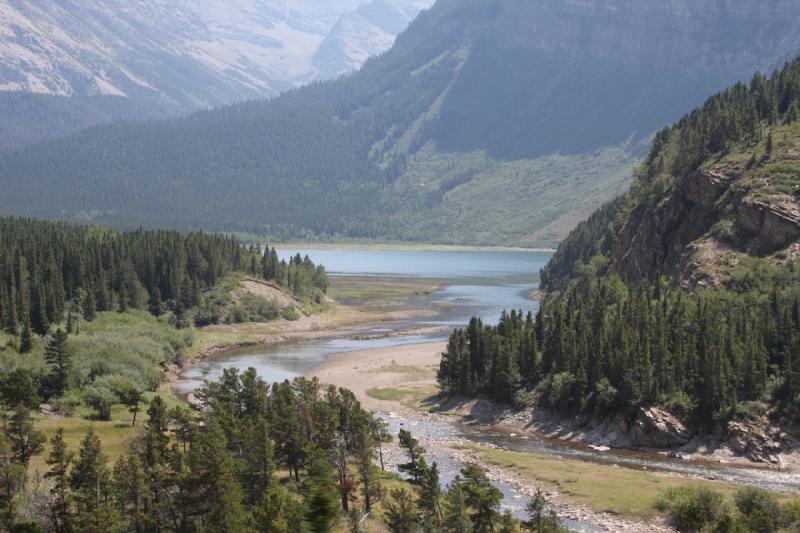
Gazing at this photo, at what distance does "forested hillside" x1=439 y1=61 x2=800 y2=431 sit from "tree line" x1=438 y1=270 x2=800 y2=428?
199mm

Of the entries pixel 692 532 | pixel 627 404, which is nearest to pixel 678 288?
pixel 627 404

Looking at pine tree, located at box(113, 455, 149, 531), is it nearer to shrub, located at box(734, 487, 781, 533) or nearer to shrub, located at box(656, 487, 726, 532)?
shrub, located at box(656, 487, 726, 532)

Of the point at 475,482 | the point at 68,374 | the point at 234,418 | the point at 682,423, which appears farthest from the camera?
the point at 68,374

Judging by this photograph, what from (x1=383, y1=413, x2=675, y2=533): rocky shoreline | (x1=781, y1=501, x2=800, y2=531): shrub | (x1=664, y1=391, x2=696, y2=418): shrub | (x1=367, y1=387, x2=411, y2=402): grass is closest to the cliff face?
(x1=664, y1=391, x2=696, y2=418): shrub

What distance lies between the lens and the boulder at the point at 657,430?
111750mm

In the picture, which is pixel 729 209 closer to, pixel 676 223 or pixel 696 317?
pixel 676 223

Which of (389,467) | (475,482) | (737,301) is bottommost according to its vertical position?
(389,467)

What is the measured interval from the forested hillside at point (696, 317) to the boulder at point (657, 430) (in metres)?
1.41

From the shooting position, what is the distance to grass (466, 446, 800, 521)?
285 ft

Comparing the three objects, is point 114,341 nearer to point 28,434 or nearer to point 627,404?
point 28,434

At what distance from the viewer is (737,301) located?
443 feet

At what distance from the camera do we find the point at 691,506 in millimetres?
75938

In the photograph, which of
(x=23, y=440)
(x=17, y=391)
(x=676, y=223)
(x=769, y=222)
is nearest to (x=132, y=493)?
(x=23, y=440)

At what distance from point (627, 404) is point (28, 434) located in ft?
232
